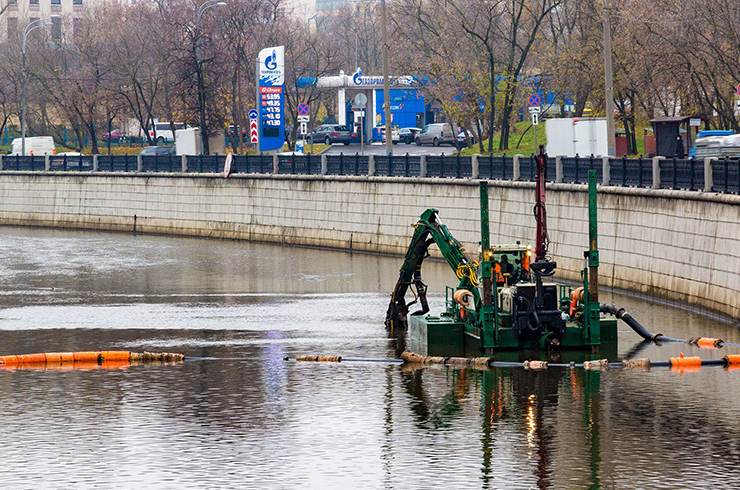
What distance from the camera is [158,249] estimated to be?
54719 millimetres

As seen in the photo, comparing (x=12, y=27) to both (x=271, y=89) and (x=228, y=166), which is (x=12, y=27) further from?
(x=228, y=166)

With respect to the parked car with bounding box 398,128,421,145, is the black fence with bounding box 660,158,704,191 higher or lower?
lower

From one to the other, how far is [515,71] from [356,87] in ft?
97.0

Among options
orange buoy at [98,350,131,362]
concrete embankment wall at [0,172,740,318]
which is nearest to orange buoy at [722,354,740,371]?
concrete embankment wall at [0,172,740,318]

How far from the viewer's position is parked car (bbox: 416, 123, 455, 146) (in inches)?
3514

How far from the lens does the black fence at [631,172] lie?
36750mm

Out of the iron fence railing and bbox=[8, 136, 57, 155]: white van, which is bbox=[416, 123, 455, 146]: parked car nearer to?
bbox=[8, 136, 57, 155]: white van

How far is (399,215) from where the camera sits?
49.9 m

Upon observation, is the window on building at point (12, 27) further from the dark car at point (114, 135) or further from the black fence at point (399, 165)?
the black fence at point (399, 165)

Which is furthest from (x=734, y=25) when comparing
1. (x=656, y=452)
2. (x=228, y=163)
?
(x=656, y=452)

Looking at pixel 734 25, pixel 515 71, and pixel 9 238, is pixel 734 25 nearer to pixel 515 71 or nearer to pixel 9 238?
pixel 515 71

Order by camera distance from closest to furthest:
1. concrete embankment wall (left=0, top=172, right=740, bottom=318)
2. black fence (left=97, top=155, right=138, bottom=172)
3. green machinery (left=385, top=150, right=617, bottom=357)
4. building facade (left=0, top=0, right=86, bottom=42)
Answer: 1. green machinery (left=385, top=150, right=617, bottom=357)
2. concrete embankment wall (left=0, top=172, right=740, bottom=318)
3. black fence (left=97, top=155, right=138, bottom=172)
4. building facade (left=0, top=0, right=86, bottom=42)

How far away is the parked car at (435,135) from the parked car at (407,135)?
3.72m

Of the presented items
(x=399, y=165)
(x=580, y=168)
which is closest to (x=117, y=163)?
(x=399, y=165)
